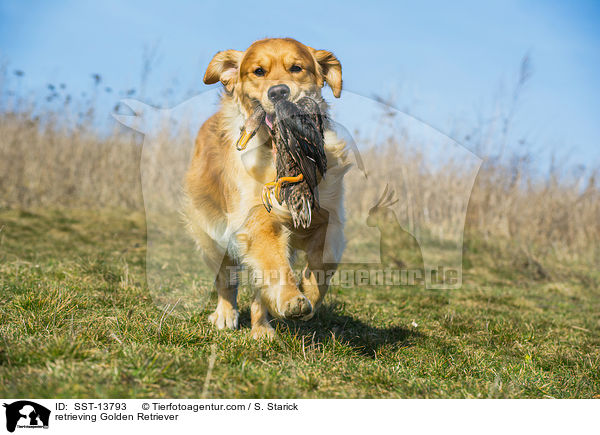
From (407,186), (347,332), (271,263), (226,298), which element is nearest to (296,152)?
(271,263)

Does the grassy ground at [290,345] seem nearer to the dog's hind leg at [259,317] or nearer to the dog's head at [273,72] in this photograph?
the dog's hind leg at [259,317]

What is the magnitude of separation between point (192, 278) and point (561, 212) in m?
6.60

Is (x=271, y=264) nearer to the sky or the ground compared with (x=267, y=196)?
nearer to the ground

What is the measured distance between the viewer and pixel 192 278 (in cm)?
461

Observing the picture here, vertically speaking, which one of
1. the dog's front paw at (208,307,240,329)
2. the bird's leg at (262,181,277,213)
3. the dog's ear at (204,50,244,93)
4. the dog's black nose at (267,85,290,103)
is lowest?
the dog's front paw at (208,307,240,329)

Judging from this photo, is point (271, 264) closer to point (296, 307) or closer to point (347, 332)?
point (296, 307)

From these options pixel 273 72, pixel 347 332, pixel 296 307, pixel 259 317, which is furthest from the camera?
pixel 347 332

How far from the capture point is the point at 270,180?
2.66 meters

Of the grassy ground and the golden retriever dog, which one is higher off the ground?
the golden retriever dog

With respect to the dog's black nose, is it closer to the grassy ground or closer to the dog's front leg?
the dog's front leg

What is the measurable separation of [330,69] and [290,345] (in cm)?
160

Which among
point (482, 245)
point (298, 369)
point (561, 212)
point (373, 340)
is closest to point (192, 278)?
point (373, 340)

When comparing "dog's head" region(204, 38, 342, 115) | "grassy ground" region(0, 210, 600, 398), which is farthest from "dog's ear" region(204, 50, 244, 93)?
"grassy ground" region(0, 210, 600, 398)

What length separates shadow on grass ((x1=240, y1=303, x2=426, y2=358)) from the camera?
2.94m
